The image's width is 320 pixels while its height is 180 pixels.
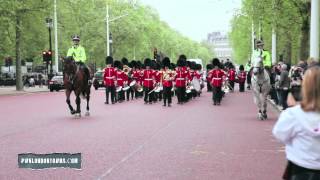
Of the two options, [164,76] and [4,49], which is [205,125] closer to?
[164,76]

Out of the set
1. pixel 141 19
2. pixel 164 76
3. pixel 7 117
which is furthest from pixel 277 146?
pixel 141 19

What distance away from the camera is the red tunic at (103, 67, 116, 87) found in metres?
27.7

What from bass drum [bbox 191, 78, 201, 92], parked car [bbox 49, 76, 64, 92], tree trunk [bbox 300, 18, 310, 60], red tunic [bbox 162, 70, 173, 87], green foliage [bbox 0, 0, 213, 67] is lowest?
parked car [bbox 49, 76, 64, 92]

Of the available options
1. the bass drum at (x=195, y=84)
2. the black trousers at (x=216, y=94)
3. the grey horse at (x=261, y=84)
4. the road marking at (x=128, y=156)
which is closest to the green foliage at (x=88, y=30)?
the bass drum at (x=195, y=84)

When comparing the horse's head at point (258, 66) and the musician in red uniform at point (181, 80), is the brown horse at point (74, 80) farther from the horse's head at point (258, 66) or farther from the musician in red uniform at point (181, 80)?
the musician in red uniform at point (181, 80)

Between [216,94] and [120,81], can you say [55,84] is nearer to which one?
[120,81]

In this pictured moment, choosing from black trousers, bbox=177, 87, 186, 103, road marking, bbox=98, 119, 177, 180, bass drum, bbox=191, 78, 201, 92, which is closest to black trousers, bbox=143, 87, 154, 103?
black trousers, bbox=177, 87, 186, 103

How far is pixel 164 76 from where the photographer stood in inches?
1068

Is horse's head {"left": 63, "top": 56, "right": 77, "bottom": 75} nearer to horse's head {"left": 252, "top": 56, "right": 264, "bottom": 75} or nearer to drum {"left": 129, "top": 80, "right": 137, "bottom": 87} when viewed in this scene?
horse's head {"left": 252, "top": 56, "right": 264, "bottom": 75}

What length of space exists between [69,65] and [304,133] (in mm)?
15008

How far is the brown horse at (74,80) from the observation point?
63.4ft

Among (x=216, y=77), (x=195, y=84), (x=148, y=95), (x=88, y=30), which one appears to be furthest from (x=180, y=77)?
(x=88, y=30)

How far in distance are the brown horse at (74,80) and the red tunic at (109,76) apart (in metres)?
7.03

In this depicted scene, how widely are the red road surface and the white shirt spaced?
412 centimetres
